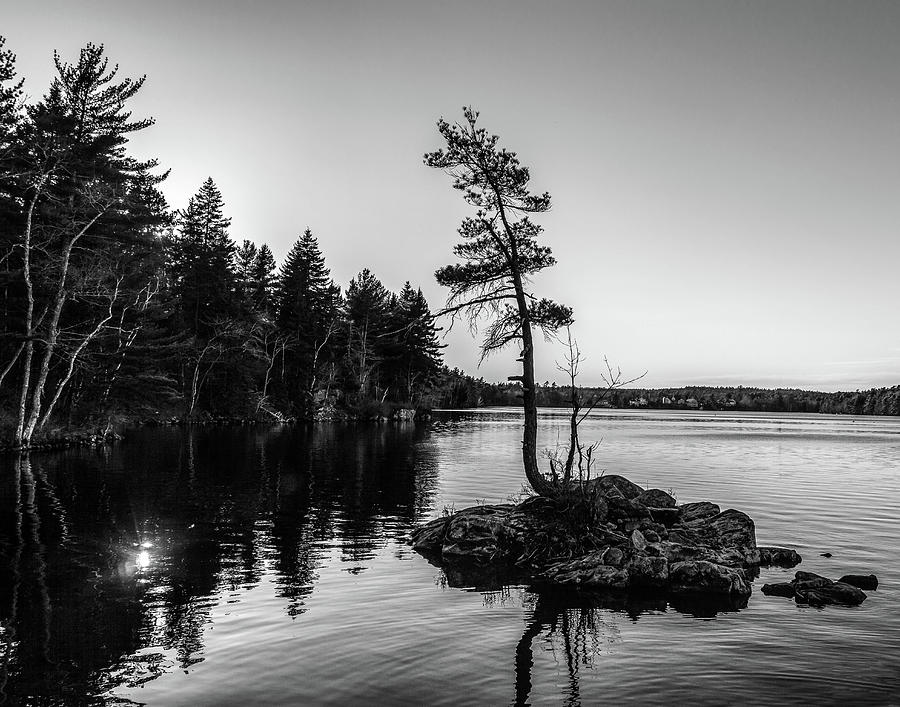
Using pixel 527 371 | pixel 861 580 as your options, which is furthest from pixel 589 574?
pixel 527 371

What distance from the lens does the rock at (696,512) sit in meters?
19.1

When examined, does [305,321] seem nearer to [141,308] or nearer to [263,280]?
[263,280]

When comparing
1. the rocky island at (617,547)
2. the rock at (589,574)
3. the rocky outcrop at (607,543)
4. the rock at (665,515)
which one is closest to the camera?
the rocky island at (617,547)

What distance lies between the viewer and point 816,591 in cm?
1316

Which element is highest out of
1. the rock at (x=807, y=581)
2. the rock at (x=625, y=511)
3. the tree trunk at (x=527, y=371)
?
the tree trunk at (x=527, y=371)

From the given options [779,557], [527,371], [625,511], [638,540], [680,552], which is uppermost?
[527,371]

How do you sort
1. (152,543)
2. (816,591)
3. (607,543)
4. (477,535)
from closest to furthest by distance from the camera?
(816,591) < (607,543) < (152,543) < (477,535)

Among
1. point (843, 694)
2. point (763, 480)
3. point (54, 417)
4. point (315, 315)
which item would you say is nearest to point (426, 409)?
point (315, 315)

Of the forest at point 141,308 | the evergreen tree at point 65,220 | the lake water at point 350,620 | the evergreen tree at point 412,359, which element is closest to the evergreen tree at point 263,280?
the forest at point 141,308

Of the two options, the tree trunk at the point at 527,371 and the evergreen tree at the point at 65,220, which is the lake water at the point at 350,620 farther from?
the evergreen tree at the point at 65,220

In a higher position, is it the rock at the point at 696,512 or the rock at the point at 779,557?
the rock at the point at 696,512

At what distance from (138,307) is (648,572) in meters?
39.6

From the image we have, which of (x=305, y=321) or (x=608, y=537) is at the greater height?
(x=305, y=321)

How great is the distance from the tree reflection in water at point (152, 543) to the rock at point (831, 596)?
1002cm
